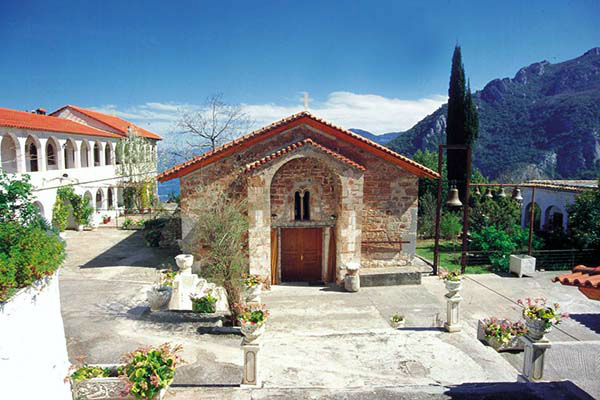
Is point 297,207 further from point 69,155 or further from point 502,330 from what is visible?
point 69,155

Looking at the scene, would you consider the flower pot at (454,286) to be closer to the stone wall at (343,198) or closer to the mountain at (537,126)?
the stone wall at (343,198)

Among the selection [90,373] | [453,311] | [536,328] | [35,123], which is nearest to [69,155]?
[35,123]

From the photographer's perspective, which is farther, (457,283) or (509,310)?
(509,310)

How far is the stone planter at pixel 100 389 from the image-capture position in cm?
586

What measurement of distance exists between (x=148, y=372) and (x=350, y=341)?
5.12m

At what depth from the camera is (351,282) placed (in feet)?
45.6

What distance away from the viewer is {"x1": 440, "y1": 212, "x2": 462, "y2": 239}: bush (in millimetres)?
24406

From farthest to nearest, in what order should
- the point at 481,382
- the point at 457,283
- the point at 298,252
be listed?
the point at 298,252
the point at 457,283
the point at 481,382

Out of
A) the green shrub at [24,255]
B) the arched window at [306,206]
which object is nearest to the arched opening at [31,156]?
the arched window at [306,206]

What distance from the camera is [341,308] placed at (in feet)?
41.1

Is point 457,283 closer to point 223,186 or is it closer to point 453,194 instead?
point 453,194

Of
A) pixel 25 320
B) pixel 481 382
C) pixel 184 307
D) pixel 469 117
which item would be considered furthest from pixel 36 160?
pixel 469 117

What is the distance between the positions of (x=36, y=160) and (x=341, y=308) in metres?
21.9

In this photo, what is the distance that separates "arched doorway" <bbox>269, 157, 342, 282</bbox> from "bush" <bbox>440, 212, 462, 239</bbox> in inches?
496
